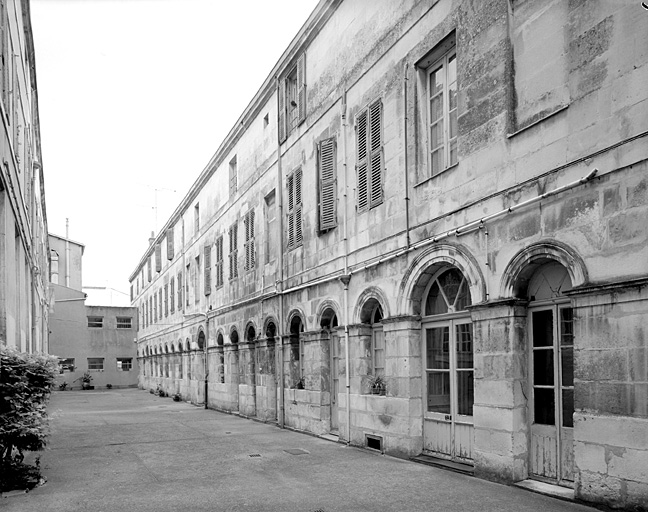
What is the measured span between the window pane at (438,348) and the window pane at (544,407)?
79.4 inches

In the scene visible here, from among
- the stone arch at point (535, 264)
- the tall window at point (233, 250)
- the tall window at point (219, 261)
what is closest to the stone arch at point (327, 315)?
the stone arch at point (535, 264)

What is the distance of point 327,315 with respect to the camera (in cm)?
1357

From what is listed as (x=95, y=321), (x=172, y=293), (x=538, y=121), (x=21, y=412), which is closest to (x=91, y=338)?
(x=95, y=321)

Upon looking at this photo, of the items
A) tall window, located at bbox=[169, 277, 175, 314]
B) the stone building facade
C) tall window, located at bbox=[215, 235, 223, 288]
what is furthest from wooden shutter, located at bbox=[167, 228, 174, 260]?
the stone building facade

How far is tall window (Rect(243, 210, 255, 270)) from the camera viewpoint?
61.9ft

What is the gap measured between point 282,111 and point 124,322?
1404 inches

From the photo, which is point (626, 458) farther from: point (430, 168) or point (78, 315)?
point (78, 315)

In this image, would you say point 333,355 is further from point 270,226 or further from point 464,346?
point 270,226

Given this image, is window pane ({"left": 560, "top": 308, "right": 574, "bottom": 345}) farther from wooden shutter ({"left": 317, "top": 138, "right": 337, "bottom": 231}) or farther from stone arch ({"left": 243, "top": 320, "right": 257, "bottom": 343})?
stone arch ({"left": 243, "top": 320, "right": 257, "bottom": 343})

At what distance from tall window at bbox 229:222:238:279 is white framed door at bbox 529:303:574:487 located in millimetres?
13613

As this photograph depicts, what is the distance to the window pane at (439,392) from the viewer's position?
979cm

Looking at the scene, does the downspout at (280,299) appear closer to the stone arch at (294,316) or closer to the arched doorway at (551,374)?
the stone arch at (294,316)

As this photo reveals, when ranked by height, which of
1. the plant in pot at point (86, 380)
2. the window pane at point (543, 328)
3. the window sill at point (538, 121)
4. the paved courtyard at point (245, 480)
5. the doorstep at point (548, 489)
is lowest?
the plant in pot at point (86, 380)

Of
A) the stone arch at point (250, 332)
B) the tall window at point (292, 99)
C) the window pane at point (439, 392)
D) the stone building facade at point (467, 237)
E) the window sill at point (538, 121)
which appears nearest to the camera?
the stone building facade at point (467, 237)
